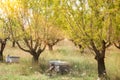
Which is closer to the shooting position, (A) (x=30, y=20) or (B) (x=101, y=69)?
(B) (x=101, y=69)

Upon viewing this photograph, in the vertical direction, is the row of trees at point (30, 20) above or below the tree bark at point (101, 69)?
above

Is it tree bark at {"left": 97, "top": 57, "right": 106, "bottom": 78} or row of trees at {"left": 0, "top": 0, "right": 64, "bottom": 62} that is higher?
row of trees at {"left": 0, "top": 0, "right": 64, "bottom": 62}

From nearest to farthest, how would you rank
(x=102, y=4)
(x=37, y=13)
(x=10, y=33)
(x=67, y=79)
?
(x=102, y=4), (x=67, y=79), (x=37, y=13), (x=10, y=33)

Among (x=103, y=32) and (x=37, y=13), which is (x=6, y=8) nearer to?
(x=37, y=13)

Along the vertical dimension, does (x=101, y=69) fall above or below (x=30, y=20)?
below

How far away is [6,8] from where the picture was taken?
16.7 m

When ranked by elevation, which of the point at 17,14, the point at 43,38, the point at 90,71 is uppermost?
the point at 17,14

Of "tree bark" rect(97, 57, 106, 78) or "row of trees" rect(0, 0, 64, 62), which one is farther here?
"row of trees" rect(0, 0, 64, 62)

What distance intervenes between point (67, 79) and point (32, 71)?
2.60m

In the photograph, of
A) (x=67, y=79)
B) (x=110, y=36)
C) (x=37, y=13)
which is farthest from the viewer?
(x=37, y=13)

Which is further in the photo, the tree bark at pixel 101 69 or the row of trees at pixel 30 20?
the row of trees at pixel 30 20

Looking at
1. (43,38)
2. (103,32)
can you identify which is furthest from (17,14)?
(103,32)

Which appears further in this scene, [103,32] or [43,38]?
[43,38]

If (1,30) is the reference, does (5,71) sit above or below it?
below
